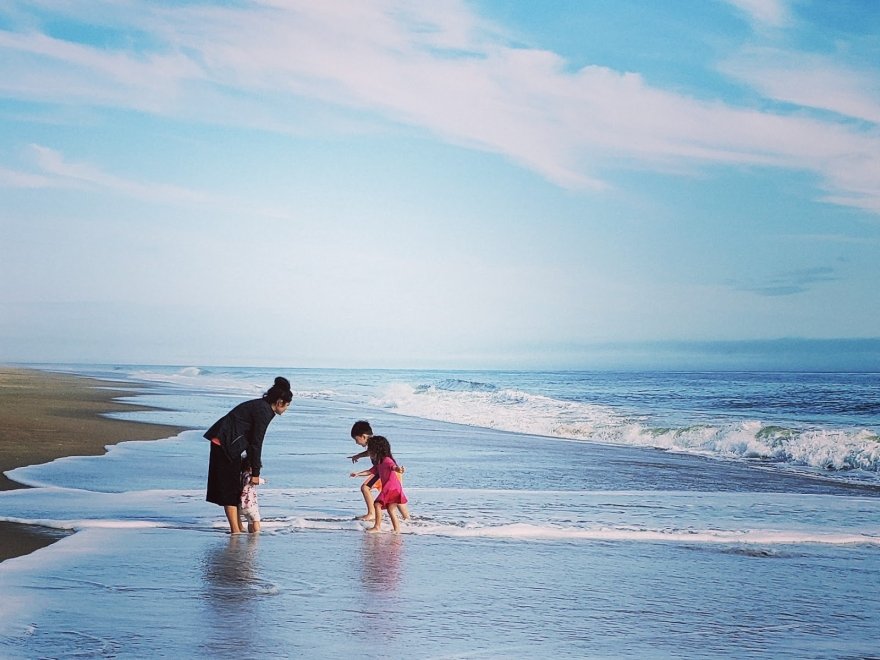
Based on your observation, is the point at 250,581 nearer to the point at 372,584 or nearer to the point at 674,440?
→ the point at 372,584

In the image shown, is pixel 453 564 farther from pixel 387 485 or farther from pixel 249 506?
pixel 249 506

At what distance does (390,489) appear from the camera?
951 centimetres

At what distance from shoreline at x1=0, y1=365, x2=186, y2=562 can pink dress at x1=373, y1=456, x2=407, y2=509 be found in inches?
115

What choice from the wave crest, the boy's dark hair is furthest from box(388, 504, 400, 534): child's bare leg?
the wave crest

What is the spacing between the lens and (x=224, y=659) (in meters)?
4.93

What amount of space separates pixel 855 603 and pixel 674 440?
58.4 ft

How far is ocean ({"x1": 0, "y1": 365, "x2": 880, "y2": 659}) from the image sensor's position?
5.48 m

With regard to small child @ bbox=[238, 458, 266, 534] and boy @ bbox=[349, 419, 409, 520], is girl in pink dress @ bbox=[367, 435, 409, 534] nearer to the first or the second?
boy @ bbox=[349, 419, 409, 520]

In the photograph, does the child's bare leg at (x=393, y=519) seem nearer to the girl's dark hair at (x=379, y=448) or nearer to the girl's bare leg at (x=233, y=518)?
the girl's dark hair at (x=379, y=448)

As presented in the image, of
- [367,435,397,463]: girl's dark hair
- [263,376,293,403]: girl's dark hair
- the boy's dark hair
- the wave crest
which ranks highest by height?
[263,376,293,403]: girl's dark hair

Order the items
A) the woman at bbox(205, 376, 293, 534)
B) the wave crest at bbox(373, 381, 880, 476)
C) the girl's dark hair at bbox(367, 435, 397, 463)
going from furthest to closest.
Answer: the wave crest at bbox(373, 381, 880, 476)
the girl's dark hair at bbox(367, 435, 397, 463)
the woman at bbox(205, 376, 293, 534)

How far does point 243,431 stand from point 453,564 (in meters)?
2.52

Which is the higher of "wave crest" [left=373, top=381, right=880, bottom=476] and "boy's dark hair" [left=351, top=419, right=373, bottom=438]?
"boy's dark hair" [left=351, top=419, right=373, bottom=438]

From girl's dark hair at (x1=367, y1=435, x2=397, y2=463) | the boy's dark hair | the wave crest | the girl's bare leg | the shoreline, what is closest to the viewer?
the shoreline
